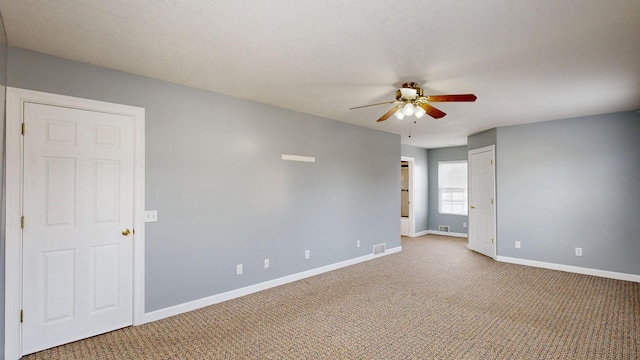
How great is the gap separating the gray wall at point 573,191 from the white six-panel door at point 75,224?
241 inches

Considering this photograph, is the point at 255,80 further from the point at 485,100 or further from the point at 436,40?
the point at 485,100

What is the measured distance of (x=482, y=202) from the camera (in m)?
6.34

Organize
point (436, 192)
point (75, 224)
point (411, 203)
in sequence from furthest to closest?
point (436, 192) < point (411, 203) < point (75, 224)

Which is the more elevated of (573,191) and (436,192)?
(573,191)

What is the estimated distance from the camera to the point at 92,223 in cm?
293

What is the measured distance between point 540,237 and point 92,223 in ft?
21.7

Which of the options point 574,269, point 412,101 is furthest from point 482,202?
point 412,101

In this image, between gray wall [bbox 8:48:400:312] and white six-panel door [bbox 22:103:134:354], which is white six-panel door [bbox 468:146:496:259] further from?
white six-panel door [bbox 22:103:134:354]

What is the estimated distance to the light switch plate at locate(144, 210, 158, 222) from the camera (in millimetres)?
Answer: 3209

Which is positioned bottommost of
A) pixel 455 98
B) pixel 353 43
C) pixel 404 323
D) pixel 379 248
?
pixel 404 323

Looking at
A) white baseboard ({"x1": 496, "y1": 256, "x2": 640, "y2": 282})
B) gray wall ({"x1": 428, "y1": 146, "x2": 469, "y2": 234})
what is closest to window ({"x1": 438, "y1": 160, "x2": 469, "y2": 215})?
gray wall ({"x1": 428, "y1": 146, "x2": 469, "y2": 234})

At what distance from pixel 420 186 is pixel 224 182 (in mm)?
6337

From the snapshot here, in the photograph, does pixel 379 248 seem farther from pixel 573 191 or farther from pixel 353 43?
pixel 353 43

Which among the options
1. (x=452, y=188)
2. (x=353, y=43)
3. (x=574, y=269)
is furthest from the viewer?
(x=452, y=188)
